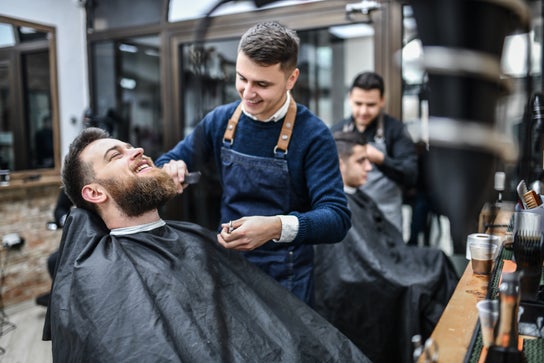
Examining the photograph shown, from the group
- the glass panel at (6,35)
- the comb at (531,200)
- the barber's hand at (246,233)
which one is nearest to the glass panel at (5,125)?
the glass panel at (6,35)

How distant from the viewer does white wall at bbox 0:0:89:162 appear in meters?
4.18

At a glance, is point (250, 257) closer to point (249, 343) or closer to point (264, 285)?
point (264, 285)

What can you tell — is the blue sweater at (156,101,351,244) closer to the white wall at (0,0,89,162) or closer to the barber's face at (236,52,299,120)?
the barber's face at (236,52,299,120)

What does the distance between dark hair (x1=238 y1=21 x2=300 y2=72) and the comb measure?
2.82 feet

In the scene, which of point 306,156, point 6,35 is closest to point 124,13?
point 6,35

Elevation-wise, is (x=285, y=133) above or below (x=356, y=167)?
above

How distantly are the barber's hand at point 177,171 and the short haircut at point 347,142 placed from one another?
1168mm

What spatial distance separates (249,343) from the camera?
1.40 metres

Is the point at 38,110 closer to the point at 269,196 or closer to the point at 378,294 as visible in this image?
the point at 269,196

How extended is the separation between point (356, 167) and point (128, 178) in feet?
4.82

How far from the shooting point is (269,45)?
1417 millimetres

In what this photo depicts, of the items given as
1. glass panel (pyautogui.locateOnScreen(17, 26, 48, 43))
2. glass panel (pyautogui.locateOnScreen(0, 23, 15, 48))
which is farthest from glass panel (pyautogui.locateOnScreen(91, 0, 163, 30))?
glass panel (pyautogui.locateOnScreen(0, 23, 15, 48))

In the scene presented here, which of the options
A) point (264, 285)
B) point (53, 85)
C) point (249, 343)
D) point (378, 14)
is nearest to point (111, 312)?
point (249, 343)

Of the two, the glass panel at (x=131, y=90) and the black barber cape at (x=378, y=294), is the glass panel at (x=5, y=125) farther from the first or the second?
the black barber cape at (x=378, y=294)
